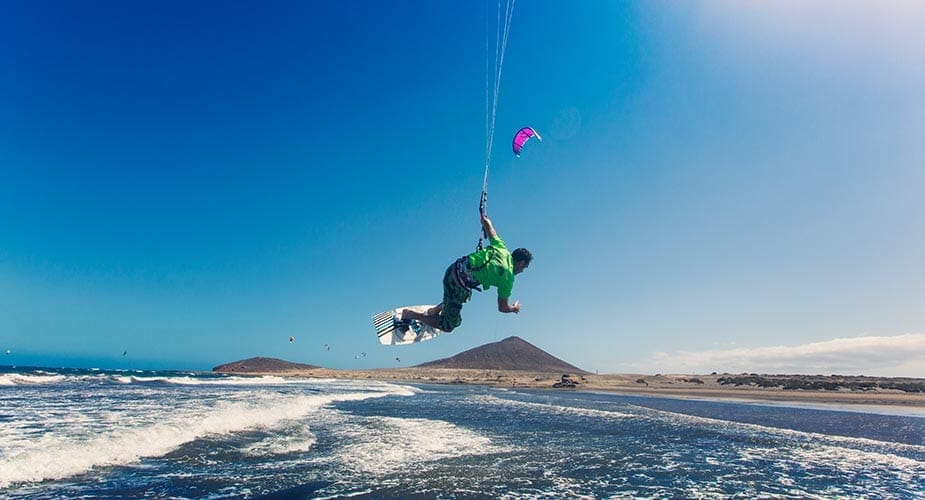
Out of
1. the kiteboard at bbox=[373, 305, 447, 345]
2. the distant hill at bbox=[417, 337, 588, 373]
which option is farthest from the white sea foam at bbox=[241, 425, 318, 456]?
the distant hill at bbox=[417, 337, 588, 373]

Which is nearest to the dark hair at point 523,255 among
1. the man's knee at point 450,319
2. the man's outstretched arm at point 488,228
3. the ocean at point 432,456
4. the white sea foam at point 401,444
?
the man's outstretched arm at point 488,228

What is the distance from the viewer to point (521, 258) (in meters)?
8.08

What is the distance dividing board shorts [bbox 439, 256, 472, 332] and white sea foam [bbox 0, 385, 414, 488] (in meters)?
3.88

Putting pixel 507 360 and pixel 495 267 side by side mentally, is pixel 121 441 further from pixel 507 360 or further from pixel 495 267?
pixel 507 360

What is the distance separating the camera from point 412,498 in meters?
6.00

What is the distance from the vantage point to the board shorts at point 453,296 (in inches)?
319

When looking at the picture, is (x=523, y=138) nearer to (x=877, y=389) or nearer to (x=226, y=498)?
(x=226, y=498)

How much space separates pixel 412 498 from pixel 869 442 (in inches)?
429

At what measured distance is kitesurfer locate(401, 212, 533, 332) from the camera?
25.3ft

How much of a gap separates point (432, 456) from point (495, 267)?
11.4 feet

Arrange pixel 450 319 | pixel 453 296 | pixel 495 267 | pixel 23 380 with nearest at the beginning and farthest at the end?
1. pixel 495 267
2. pixel 453 296
3. pixel 450 319
4. pixel 23 380

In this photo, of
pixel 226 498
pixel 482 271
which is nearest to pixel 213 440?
pixel 226 498

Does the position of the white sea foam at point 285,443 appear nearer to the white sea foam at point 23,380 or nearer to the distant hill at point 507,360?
the white sea foam at point 23,380

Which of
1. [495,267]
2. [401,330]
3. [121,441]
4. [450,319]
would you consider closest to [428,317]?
[450,319]
